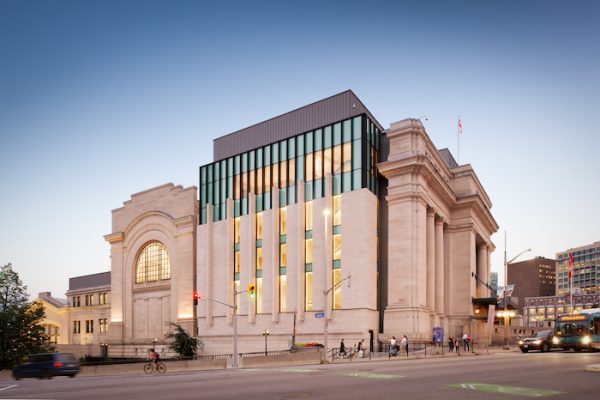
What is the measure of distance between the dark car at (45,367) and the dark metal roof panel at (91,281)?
8049cm

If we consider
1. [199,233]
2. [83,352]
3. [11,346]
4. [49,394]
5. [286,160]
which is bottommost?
[83,352]

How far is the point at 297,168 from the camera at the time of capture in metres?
61.7

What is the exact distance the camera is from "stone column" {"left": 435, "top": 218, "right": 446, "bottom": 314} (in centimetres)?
6412

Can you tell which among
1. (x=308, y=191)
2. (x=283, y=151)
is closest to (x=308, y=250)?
(x=308, y=191)

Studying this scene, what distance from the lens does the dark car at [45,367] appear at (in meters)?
26.6

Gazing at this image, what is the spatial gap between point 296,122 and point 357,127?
1067 cm

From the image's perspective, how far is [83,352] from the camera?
9719cm

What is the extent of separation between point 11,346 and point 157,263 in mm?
22436

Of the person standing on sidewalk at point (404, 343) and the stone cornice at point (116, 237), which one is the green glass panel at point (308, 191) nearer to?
the person standing on sidewalk at point (404, 343)

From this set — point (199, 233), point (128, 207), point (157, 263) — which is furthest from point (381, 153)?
point (128, 207)

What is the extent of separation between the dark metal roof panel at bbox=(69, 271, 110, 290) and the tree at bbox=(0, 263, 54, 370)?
35790 mm

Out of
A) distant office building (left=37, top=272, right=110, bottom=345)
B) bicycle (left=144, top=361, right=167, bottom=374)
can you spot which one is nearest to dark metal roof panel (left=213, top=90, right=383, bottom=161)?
Answer: bicycle (left=144, top=361, right=167, bottom=374)

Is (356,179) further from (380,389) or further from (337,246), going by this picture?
(380,389)

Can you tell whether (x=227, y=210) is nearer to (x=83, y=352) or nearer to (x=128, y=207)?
(x=128, y=207)
